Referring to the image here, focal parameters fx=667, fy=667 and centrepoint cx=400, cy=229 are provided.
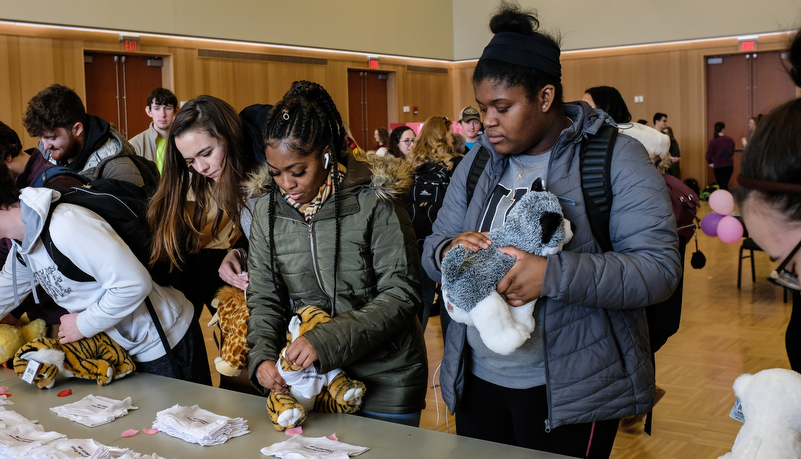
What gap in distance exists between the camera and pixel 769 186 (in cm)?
98

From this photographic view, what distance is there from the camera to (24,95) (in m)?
10.1

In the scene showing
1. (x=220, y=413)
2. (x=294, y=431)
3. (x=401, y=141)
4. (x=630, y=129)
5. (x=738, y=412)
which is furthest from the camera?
(x=401, y=141)

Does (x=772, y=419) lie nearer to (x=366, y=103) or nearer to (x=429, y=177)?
(x=429, y=177)

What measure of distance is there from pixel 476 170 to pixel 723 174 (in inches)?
540

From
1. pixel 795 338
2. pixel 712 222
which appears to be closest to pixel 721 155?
pixel 712 222

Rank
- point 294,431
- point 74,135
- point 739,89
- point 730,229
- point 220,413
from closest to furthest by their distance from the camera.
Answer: point 294,431, point 220,413, point 74,135, point 730,229, point 739,89

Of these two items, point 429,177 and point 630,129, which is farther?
point 429,177

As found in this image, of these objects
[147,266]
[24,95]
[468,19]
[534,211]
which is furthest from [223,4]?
[534,211]

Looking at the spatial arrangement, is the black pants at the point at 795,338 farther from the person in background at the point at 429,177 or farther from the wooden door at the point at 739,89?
the wooden door at the point at 739,89

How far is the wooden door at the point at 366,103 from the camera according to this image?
15.1 meters

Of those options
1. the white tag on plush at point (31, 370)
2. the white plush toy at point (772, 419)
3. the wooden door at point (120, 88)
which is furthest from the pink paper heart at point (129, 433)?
the wooden door at point (120, 88)

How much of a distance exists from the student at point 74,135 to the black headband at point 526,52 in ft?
6.37

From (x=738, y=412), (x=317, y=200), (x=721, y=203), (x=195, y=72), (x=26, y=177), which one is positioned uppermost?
(x=195, y=72)

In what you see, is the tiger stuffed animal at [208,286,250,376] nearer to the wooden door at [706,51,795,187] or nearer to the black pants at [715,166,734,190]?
the black pants at [715,166,734,190]
